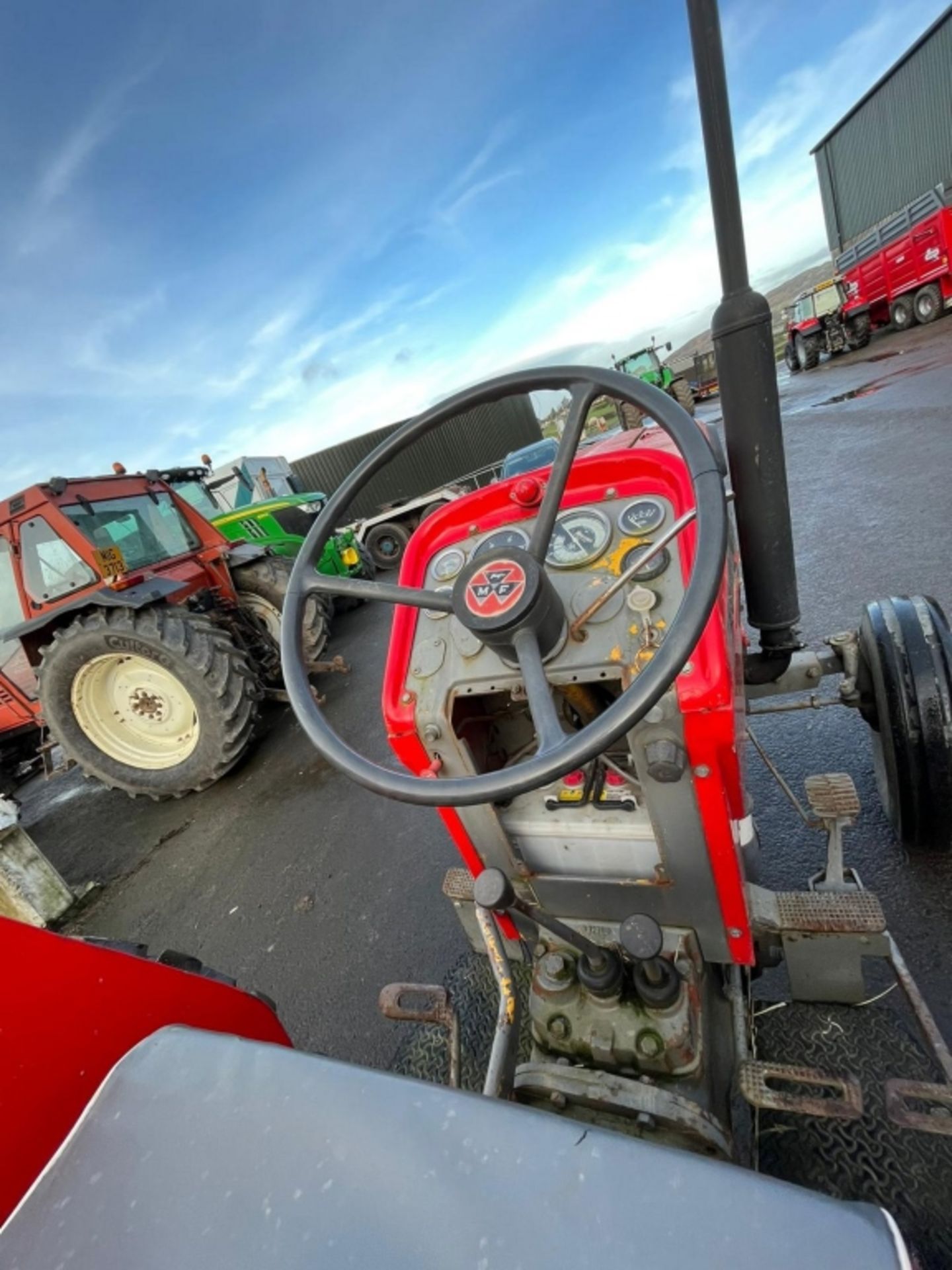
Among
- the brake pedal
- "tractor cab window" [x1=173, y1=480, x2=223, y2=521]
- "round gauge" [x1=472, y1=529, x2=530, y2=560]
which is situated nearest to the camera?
"round gauge" [x1=472, y1=529, x2=530, y2=560]

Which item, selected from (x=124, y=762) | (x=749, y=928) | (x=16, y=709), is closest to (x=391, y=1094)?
(x=749, y=928)

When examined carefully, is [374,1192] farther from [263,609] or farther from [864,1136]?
[263,609]

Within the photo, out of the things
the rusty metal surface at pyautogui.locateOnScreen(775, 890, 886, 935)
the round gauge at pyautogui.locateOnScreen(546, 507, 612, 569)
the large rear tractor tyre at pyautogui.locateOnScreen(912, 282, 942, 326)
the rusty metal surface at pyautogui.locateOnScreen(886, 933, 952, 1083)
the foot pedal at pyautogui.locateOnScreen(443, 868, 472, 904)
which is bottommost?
the rusty metal surface at pyautogui.locateOnScreen(886, 933, 952, 1083)

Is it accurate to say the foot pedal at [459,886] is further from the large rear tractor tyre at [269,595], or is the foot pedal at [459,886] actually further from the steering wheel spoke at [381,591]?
the large rear tractor tyre at [269,595]

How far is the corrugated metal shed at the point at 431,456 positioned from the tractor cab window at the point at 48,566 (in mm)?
9392

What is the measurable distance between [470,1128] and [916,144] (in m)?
26.1

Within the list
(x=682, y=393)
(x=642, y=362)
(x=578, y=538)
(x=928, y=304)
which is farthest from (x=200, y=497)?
(x=928, y=304)

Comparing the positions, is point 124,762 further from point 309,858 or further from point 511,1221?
point 511,1221

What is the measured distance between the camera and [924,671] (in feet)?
5.41

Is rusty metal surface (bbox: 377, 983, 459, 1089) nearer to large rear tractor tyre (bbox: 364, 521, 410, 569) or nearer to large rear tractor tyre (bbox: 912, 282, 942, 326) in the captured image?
large rear tractor tyre (bbox: 364, 521, 410, 569)

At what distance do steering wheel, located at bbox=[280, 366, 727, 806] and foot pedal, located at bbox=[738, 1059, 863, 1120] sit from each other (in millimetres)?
813

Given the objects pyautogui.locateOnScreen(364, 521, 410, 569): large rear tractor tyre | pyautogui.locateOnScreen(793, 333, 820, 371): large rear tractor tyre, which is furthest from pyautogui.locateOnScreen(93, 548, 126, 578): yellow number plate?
pyautogui.locateOnScreen(793, 333, 820, 371): large rear tractor tyre

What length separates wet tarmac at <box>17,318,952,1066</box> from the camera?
1979mm

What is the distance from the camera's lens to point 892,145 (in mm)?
18141
